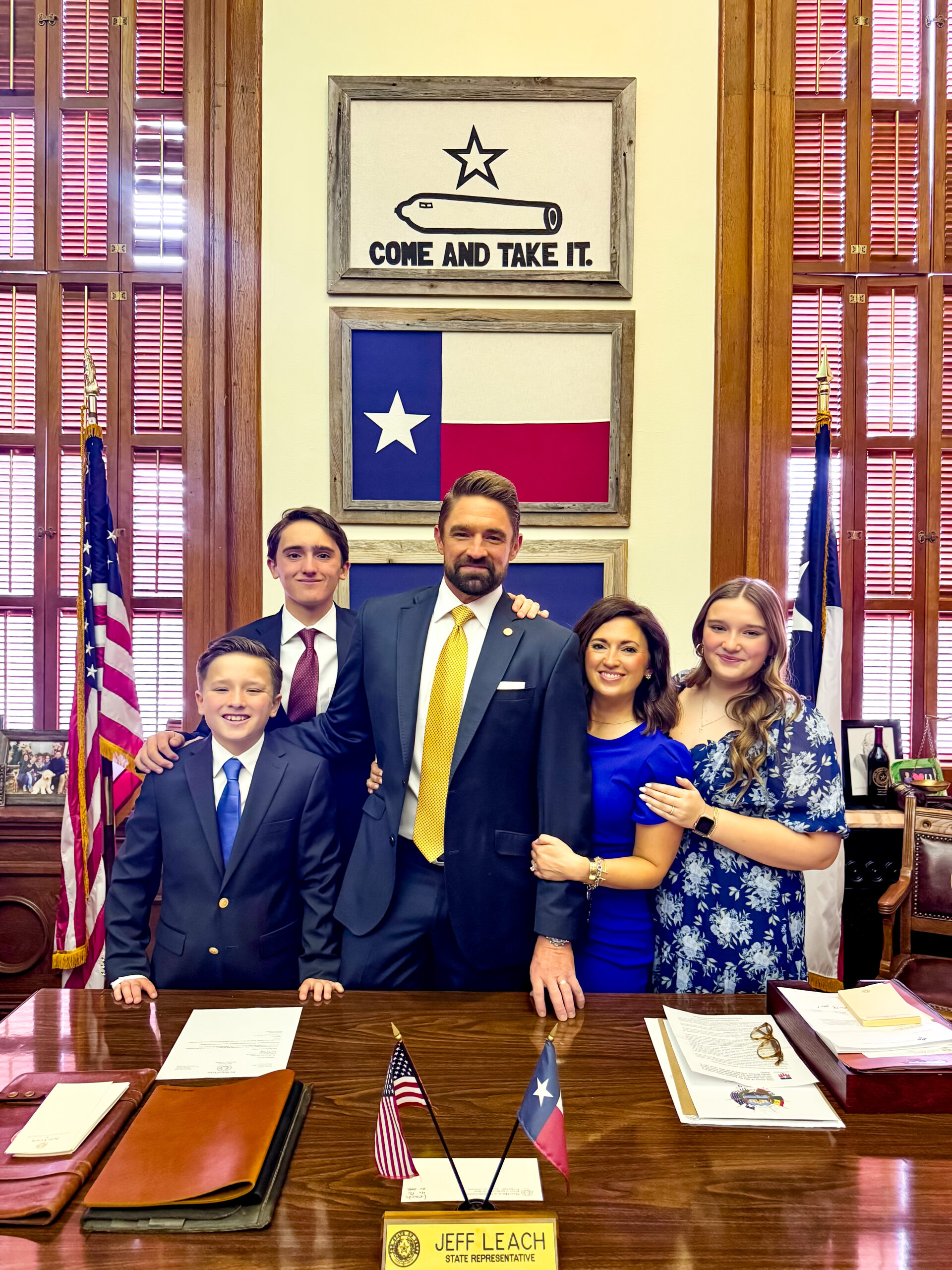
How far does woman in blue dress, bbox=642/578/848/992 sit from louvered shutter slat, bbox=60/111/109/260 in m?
3.02

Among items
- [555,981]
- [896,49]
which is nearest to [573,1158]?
[555,981]

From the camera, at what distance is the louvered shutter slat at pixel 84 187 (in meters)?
3.46

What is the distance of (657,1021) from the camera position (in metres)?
1.67

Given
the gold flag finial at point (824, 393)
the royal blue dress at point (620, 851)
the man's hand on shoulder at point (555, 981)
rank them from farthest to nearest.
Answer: the gold flag finial at point (824, 393) → the royal blue dress at point (620, 851) → the man's hand on shoulder at point (555, 981)

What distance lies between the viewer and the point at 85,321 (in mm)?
3475

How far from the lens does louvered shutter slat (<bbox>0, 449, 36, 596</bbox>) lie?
11.5 feet

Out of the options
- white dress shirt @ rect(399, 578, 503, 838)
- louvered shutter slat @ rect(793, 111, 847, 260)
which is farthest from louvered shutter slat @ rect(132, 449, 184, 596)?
louvered shutter slat @ rect(793, 111, 847, 260)

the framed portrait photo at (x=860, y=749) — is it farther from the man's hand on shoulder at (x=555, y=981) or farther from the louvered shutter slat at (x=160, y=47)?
the louvered shutter slat at (x=160, y=47)

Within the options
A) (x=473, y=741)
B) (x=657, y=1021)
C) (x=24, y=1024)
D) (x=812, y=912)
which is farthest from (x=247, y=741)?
(x=812, y=912)

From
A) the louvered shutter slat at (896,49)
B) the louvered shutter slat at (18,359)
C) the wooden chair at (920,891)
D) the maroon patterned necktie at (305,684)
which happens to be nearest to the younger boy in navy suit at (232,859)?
the maroon patterned necktie at (305,684)

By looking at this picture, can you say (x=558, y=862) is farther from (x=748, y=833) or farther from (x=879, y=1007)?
(x=879, y=1007)

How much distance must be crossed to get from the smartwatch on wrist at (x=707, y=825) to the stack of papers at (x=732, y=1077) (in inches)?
17.8

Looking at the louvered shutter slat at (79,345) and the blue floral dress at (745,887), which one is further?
the louvered shutter slat at (79,345)

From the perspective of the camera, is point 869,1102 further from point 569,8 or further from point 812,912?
point 569,8
